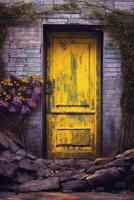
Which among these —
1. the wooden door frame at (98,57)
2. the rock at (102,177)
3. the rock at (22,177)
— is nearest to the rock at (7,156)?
the rock at (22,177)

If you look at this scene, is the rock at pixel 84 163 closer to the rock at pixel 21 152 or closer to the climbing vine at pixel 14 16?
the rock at pixel 21 152

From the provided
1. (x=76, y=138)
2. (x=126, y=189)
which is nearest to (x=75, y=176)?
(x=126, y=189)

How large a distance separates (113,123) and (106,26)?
1786 mm

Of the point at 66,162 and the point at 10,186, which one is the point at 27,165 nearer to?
the point at 10,186

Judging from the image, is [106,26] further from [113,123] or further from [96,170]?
[96,170]

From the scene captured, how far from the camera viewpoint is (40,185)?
7.32m

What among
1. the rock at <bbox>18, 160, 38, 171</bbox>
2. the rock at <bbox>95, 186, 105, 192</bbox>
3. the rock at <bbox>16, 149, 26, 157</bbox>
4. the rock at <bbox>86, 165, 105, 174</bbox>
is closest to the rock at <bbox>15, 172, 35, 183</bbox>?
the rock at <bbox>18, 160, 38, 171</bbox>

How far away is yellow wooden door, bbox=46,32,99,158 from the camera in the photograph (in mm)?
8820

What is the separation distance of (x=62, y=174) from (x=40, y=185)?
1.74 ft

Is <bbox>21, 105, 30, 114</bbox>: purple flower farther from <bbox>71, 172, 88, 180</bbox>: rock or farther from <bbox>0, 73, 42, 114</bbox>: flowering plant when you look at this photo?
<bbox>71, 172, 88, 180</bbox>: rock

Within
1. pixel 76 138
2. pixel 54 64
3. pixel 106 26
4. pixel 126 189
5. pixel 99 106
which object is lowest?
pixel 126 189

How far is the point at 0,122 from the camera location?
856cm

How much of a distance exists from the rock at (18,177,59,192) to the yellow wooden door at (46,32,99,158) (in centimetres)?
143

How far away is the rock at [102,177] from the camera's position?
7.28 metres
